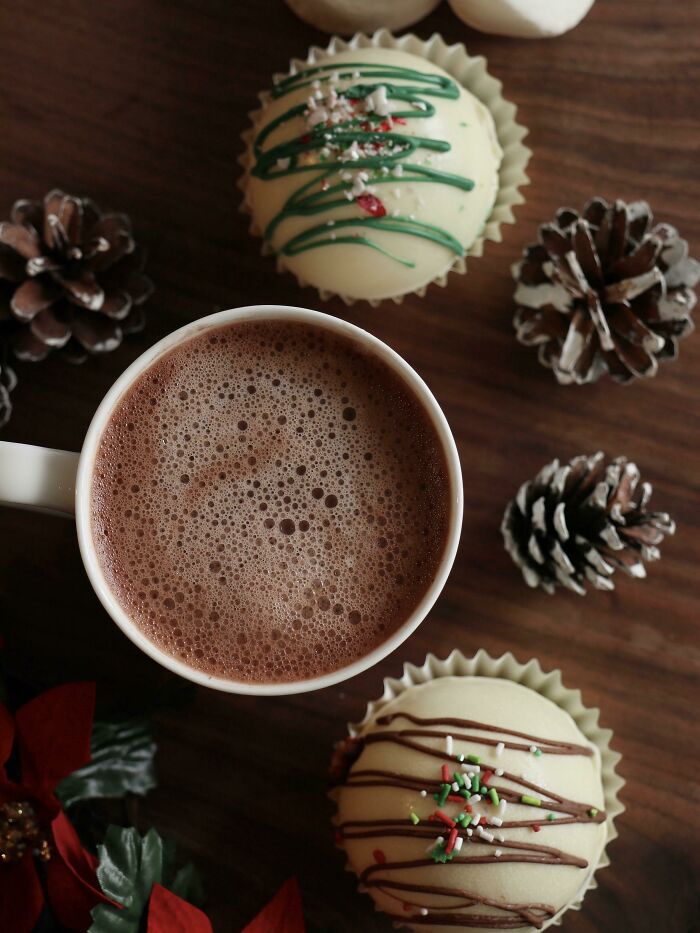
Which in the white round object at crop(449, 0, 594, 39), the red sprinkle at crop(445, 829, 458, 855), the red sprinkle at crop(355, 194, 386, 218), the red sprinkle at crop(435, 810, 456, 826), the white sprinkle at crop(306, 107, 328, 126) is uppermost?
the white round object at crop(449, 0, 594, 39)

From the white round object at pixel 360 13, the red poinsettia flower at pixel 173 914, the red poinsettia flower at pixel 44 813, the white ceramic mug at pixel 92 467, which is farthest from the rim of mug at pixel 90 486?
the white round object at pixel 360 13

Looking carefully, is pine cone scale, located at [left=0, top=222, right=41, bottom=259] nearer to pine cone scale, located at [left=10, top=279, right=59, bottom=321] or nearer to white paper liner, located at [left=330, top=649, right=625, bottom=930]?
pine cone scale, located at [left=10, top=279, right=59, bottom=321]

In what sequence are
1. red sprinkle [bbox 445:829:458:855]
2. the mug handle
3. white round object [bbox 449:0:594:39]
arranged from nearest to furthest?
1. the mug handle
2. red sprinkle [bbox 445:829:458:855]
3. white round object [bbox 449:0:594:39]

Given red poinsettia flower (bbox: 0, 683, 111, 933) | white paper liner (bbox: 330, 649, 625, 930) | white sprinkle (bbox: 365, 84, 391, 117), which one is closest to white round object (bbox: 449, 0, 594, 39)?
white sprinkle (bbox: 365, 84, 391, 117)

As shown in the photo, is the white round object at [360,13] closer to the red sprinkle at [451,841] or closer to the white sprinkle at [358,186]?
the white sprinkle at [358,186]

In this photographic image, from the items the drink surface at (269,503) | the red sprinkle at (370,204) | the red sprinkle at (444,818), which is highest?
the red sprinkle at (370,204)
